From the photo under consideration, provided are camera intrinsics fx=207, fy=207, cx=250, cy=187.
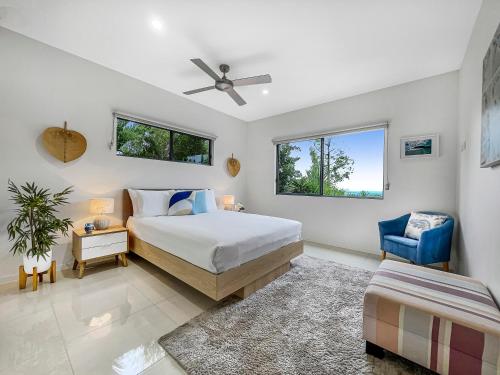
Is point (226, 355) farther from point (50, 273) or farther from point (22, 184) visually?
point (22, 184)

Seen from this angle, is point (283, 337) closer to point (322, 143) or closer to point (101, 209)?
point (101, 209)

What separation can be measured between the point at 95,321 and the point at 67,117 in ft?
8.36

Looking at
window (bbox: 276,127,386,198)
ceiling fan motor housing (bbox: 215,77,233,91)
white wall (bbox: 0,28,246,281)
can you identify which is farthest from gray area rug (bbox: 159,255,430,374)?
ceiling fan motor housing (bbox: 215,77,233,91)

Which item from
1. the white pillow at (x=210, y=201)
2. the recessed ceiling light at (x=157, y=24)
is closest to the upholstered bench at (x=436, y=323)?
the white pillow at (x=210, y=201)

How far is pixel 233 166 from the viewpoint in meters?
5.02

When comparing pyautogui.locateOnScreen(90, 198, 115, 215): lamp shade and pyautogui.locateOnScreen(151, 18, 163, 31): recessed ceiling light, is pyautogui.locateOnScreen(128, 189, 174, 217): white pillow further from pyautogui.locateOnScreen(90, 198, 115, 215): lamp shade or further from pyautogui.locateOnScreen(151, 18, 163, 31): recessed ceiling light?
pyautogui.locateOnScreen(151, 18, 163, 31): recessed ceiling light

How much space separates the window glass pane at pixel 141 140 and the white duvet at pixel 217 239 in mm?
1240

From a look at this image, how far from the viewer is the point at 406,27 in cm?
215

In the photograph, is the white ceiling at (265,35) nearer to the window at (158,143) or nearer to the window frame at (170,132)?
the window frame at (170,132)

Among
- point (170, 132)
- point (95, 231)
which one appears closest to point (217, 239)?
point (95, 231)

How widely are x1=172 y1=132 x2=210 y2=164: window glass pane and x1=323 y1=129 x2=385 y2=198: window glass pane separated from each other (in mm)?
2550

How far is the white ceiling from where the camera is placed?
6.42 feet

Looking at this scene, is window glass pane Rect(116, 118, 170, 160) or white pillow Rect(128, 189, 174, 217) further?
window glass pane Rect(116, 118, 170, 160)

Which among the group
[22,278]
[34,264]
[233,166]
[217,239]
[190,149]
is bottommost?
[22,278]
